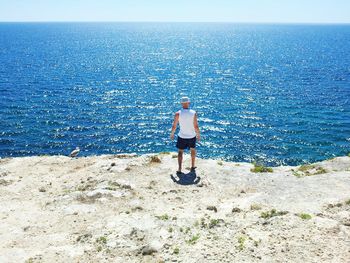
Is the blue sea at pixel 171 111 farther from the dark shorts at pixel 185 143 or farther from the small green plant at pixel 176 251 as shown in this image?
the small green plant at pixel 176 251

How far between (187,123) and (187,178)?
279 cm

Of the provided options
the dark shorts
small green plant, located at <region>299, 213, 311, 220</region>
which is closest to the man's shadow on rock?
the dark shorts

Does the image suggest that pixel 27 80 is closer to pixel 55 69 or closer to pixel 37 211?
pixel 55 69

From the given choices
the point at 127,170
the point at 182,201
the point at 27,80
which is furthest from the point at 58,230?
the point at 27,80

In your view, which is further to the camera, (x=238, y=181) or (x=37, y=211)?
(x=238, y=181)

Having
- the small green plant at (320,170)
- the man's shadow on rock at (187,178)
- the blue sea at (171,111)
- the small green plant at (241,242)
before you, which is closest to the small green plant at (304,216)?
the small green plant at (241,242)

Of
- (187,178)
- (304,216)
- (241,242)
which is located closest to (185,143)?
(187,178)

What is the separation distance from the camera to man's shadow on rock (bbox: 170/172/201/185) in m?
17.9

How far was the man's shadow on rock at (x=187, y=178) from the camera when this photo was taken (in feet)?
58.7

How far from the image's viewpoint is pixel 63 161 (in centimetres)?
2461

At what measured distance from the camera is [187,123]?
703 inches

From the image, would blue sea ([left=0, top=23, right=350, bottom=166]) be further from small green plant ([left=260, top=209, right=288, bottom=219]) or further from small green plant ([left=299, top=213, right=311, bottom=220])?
small green plant ([left=299, top=213, right=311, bottom=220])

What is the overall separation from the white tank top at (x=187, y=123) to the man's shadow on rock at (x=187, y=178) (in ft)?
6.64

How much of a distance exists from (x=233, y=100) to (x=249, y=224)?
5380 cm
